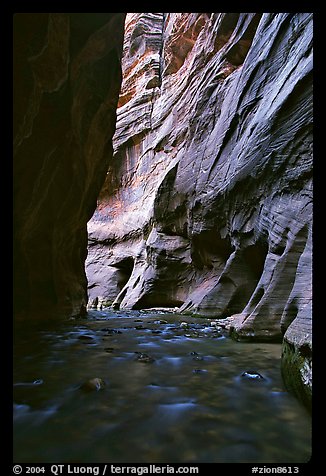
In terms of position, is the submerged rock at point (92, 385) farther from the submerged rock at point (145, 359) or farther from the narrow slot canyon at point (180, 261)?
the submerged rock at point (145, 359)

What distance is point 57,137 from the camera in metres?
6.71

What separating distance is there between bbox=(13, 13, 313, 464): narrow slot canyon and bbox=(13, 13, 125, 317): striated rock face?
0.04m

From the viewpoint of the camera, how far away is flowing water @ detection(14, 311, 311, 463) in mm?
1834

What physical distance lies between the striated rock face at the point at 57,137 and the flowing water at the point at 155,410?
343cm

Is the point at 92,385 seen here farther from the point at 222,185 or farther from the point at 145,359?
the point at 222,185

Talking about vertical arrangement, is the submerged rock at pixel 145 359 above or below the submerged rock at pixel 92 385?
below

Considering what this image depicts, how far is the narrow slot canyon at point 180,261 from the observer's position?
7.11 ft

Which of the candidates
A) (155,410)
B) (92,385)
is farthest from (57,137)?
(155,410)

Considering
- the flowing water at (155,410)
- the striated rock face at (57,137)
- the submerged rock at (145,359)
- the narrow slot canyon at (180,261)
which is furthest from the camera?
the striated rock face at (57,137)

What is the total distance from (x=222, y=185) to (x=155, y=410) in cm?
983

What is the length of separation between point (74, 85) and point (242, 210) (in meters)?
5.86

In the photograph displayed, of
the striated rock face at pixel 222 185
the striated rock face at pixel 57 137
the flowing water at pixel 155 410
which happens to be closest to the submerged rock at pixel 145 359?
the flowing water at pixel 155 410
